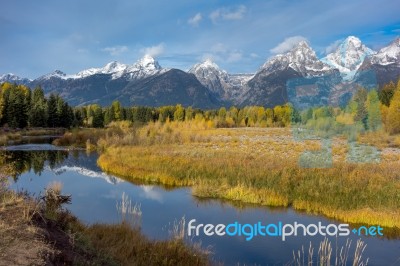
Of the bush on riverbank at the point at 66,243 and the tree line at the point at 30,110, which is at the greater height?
the tree line at the point at 30,110

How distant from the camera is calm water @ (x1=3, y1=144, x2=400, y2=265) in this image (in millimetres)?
11391

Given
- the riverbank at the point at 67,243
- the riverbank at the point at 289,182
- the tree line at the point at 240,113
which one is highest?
the tree line at the point at 240,113

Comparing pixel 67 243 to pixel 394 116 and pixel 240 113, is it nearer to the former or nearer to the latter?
pixel 394 116

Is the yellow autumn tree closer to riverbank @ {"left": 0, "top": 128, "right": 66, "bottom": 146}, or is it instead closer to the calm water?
the calm water

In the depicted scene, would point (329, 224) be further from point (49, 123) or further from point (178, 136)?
point (49, 123)

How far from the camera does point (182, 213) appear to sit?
16.1 meters

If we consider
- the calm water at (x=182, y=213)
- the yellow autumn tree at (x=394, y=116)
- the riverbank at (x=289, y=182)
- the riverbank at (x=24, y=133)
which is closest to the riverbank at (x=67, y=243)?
the calm water at (x=182, y=213)

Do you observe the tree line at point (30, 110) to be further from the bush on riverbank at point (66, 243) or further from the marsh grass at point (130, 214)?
the bush on riverbank at point (66, 243)

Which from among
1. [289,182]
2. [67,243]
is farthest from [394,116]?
[67,243]

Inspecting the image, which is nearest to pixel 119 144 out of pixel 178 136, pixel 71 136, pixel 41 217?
pixel 178 136

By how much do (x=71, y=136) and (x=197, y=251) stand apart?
47.6 m

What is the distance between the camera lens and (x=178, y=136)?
44.8 m

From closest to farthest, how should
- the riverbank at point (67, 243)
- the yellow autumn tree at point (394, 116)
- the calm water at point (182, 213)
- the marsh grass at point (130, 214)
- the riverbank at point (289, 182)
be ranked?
the riverbank at point (67, 243) < the calm water at point (182, 213) < the marsh grass at point (130, 214) < the riverbank at point (289, 182) < the yellow autumn tree at point (394, 116)

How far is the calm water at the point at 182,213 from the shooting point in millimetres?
11391
